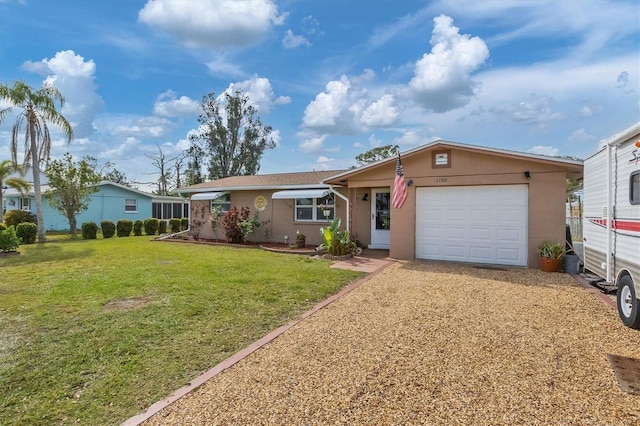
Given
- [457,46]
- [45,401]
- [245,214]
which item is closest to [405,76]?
[457,46]

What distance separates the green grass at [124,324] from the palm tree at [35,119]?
8801 millimetres

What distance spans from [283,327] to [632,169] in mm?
5631

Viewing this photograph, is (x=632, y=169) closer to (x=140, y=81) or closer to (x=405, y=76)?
(x=405, y=76)

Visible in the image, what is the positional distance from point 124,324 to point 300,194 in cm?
982

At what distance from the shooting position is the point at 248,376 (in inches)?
145

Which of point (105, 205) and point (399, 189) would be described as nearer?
point (399, 189)

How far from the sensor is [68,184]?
19.2 meters

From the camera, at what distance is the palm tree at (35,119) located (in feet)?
52.3

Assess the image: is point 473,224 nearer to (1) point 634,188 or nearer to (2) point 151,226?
(1) point 634,188

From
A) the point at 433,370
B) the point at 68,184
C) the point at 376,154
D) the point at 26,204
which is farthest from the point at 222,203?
the point at 376,154

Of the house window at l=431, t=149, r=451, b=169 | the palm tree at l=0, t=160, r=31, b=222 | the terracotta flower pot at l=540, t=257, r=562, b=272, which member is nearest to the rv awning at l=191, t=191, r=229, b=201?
the house window at l=431, t=149, r=451, b=169

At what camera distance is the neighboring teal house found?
24219 mm

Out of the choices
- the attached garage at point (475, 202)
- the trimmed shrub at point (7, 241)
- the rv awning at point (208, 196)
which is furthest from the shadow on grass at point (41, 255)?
the attached garage at point (475, 202)

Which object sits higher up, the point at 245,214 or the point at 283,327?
the point at 245,214
